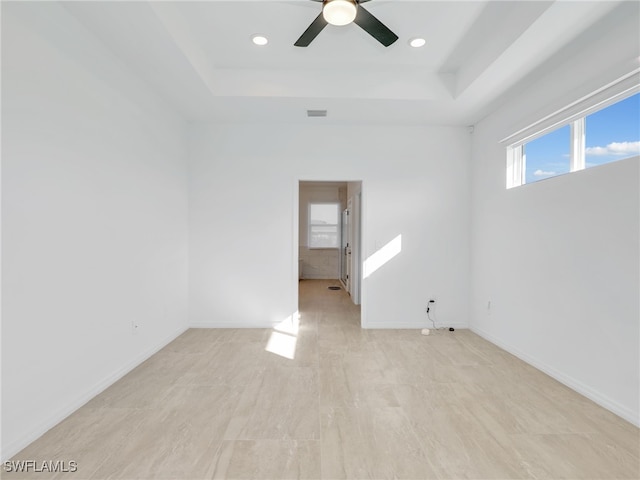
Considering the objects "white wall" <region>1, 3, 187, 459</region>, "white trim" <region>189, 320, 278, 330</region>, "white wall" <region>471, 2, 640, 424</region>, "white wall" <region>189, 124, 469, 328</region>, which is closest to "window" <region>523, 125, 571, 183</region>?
"white wall" <region>471, 2, 640, 424</region>

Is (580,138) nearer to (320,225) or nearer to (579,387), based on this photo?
(579,387)

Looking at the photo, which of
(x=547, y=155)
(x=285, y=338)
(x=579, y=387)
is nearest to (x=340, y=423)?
(x=285, y=338)

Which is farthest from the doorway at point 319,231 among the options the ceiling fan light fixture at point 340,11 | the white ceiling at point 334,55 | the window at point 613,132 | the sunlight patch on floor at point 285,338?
the ceiling fan light fixture at point 340,11

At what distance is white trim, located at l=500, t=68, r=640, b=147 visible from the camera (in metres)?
1.99

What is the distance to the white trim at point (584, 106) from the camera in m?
1.99

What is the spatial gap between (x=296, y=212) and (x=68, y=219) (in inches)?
91.8

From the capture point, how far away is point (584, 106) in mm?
2299

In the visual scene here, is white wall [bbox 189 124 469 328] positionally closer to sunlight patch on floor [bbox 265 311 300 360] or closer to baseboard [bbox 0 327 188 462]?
sunlight patch on floor [bbox 265 311 300 360]

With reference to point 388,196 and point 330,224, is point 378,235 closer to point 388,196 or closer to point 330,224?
point 388,196

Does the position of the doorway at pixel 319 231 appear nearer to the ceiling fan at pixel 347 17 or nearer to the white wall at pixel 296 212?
the white wall at pixel 296 212

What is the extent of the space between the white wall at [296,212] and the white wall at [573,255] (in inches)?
23.3

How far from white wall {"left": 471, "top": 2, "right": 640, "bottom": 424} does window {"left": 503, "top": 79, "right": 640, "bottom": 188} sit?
0.10 meters

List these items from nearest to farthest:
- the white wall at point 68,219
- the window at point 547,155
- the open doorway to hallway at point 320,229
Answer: the white wall at point 68,219
the window at point 547,155
the open doorway to hallway at point 320,229

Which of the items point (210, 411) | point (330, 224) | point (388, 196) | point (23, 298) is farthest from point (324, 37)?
point (330, 224)
